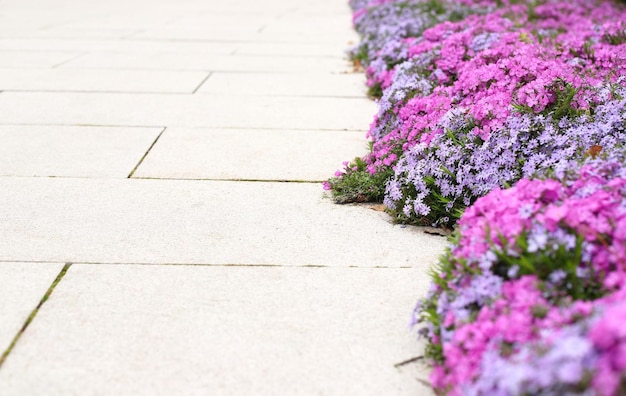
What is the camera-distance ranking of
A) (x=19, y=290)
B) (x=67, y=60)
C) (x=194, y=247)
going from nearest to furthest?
(x=19, y=290) < (x=194, y=247) < (x=67, y=60)

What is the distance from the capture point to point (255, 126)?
5.64 m

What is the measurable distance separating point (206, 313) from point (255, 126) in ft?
9.94

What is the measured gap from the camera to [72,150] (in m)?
4.96

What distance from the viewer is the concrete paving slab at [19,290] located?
2723 millimetres

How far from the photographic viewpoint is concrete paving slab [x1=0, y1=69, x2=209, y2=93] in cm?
688

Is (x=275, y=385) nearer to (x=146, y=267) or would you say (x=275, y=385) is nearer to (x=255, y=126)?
(x=146, y=267)

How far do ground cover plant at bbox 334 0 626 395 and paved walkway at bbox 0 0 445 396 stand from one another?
0.29 meters

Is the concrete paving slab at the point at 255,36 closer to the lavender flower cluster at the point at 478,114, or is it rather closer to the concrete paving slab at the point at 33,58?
the concrete paving slab at the point at 33,58

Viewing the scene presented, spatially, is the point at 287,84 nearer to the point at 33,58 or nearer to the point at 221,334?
the point at 33,58

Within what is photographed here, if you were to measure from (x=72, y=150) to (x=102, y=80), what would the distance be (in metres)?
2.50

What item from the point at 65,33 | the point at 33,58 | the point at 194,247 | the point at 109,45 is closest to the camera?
the point at 194,247

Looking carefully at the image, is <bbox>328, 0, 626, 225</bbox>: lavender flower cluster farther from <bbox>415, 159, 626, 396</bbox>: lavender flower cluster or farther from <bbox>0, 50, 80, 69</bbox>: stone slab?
<bbox>0, 50, 80, 69</bbox>: stone slab

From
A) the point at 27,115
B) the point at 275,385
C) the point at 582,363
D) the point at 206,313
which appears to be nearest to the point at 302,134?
the point at 27,115

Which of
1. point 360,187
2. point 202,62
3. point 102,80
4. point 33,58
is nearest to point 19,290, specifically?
point 360,187
